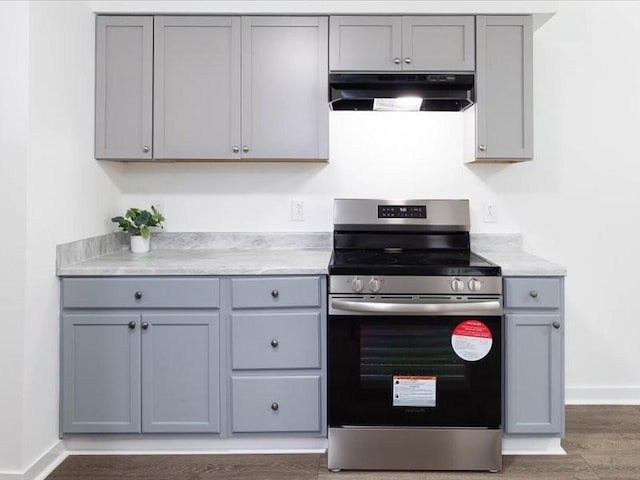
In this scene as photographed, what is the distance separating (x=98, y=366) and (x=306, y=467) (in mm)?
989

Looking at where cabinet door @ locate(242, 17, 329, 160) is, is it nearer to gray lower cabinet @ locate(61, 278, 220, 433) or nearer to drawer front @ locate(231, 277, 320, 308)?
drawer front @ locate(231, 277, 320, 308)

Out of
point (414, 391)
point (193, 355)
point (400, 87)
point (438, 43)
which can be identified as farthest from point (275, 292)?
point (438, 43)

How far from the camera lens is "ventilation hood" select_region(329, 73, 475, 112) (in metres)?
2.83

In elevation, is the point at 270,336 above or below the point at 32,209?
below

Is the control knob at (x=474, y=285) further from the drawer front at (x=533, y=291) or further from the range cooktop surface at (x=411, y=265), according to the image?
the drawer front at (x=533, y=291)

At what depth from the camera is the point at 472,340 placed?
2447 millimetres

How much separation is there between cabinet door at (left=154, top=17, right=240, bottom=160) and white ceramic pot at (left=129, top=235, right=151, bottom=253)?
0.49m

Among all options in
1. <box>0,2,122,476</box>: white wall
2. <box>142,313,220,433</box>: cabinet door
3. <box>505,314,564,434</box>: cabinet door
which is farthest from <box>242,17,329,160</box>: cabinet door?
<box>505,314,564,434</box>: cabinet door

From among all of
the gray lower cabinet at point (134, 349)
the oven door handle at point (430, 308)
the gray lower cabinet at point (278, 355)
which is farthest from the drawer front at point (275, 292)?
the oven door handle at point (430, 308)

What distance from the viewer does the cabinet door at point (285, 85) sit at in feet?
9.50

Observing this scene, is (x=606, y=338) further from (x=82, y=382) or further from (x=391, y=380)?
(x=82, y=382)

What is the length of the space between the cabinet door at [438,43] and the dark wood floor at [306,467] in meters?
1.84

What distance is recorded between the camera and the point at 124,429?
2.57m

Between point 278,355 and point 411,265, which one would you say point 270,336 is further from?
point 411,265
